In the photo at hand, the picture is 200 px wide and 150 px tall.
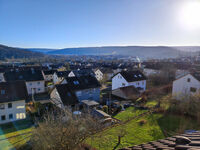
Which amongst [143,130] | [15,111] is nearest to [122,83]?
[143,130]

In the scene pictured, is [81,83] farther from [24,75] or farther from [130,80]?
[24,75]

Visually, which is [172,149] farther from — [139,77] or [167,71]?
[167,71]

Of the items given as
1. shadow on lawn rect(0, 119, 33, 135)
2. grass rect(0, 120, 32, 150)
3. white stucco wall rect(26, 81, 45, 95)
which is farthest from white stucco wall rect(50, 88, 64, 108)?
white stucco wall rect(26, 81, 45, 95)

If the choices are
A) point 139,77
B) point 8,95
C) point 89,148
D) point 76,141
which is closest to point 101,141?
point 89,148

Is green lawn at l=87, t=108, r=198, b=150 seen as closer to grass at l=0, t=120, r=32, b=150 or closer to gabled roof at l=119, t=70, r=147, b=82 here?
grass at l=0, t=120, r=32, b=150

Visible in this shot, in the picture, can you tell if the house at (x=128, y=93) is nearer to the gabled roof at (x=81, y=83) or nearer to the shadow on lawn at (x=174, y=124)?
the gabled roof at (x=81, y=83)

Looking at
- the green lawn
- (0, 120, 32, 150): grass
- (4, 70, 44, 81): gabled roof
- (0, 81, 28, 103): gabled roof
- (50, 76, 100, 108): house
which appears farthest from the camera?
(4, 70, 44, 81): gabled roof
